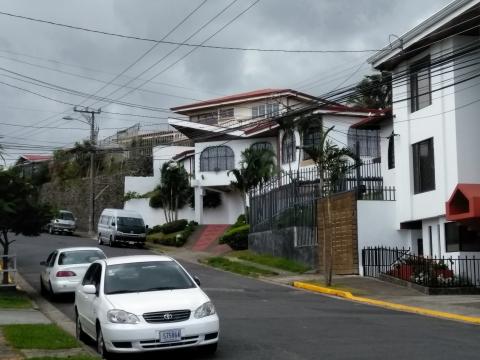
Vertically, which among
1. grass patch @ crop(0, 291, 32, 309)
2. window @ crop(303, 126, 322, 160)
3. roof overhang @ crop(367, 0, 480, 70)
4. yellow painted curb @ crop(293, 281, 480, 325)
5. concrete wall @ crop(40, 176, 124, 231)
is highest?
roof overhang @ crop(367, 0, 480, 70)

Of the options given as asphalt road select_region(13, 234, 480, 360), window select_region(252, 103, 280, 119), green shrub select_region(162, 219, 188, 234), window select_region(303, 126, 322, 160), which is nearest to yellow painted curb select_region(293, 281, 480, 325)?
asphalt road select_region(13, 234, 480, 360)

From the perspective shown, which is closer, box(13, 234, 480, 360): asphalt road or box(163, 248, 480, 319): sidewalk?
box(13, 234, 480, 360): asphalt road

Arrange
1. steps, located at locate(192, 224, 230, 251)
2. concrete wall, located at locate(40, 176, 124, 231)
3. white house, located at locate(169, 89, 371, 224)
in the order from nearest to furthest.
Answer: white house, located at locate(169, 89, 371, 224) → steps, located at locate(192, 224, 230, 251) → concrete wall, located at locate(40, 176, 124, 231)

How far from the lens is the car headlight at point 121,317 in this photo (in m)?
9.95

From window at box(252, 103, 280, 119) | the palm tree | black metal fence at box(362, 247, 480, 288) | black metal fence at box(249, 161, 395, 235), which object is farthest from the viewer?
window at box(252, 103, 280, 119)

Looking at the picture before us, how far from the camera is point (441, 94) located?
25266 millimetres

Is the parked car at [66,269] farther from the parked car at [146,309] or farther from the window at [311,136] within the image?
the window at [311,136]

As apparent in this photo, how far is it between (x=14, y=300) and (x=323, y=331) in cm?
988

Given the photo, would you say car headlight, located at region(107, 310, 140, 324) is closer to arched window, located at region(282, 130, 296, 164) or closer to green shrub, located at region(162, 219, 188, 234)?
arched window, located at region(282, 130, 296, 164)

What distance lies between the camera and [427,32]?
25.1 metres

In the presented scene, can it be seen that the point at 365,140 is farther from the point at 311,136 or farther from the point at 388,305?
the point at 388,305

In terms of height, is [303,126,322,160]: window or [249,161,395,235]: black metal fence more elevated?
[303,126,322,160]: window

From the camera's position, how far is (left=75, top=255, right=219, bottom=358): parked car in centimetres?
983

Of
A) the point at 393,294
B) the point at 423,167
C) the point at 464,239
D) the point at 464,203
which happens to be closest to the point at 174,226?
the point at 423,167
